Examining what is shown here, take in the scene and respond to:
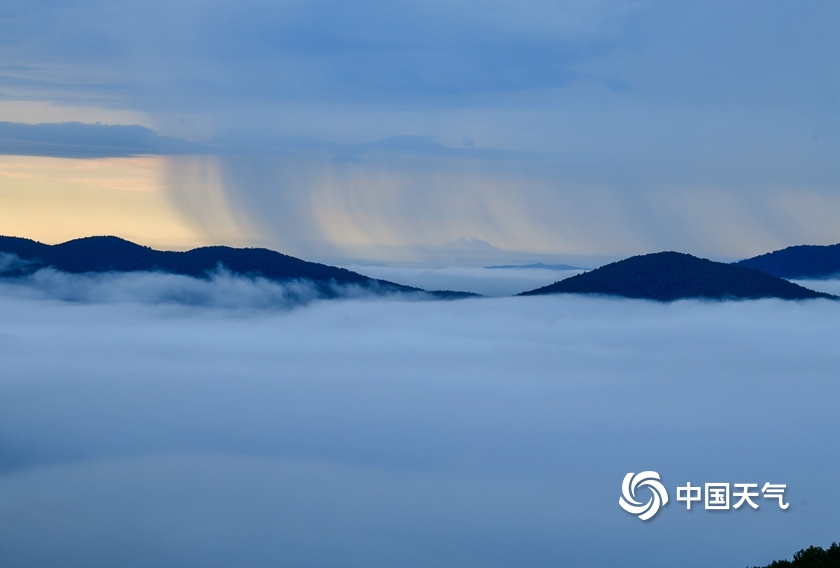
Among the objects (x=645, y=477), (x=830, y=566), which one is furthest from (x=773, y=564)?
(x=645, y=477)

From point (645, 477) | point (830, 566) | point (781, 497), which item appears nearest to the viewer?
point (830, 566)

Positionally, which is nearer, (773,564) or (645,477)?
(773,564)

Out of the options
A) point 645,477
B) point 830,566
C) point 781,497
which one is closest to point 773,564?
point 830,566

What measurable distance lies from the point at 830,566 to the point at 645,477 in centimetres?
3022

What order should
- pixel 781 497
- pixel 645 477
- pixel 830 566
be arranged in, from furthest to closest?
pixel 645 477 < pixel 781 497 < pixel 830 566

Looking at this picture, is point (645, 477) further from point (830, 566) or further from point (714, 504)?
point (830, 566)

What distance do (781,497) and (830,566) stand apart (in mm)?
20863

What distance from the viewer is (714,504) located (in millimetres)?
70062

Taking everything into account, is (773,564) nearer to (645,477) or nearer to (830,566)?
(830,566)

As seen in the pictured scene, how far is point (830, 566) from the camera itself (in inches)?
1826

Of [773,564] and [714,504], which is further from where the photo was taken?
[714,504]

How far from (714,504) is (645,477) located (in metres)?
7.25

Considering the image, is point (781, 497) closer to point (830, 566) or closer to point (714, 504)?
point (714, 504)

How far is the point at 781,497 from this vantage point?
66625mm
